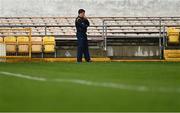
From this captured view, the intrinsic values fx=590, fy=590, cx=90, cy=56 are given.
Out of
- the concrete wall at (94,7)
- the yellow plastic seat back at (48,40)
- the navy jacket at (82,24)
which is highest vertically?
the concrete wall at (94,7)

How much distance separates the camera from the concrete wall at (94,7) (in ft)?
104

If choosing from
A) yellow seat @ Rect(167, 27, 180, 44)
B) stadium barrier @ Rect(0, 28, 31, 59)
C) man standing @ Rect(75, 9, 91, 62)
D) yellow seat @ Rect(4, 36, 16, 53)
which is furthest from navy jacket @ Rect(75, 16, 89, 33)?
yellow seat @ Rect(167, 27, 180, 44)

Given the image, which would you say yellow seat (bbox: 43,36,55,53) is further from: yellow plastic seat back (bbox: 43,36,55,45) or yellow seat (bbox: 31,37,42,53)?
yellow seat (bbox: 31,37,42,53)

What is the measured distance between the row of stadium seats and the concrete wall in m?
7.10

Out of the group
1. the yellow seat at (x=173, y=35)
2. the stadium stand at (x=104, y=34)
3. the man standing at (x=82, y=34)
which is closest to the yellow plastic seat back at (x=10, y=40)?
the stadium stand at (x=104, y=34)

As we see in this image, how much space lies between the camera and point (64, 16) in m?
31.4

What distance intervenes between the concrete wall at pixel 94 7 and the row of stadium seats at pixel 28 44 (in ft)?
23.3

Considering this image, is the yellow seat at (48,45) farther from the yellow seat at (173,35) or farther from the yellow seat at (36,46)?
the yellow seat at (173,35)

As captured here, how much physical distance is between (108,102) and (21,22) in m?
24.5

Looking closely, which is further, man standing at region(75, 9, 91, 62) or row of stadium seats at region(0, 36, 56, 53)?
row of stadium seats at region(0, 36, 56, 53)

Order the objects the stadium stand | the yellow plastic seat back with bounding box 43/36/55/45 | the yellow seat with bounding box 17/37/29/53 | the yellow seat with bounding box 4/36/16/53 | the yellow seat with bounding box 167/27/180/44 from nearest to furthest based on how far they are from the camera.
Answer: the yellow seat with bounding box 4/36/16/53
the yellow seat with bounding box 17/37/29/53
the stadium stand
the yellow plastic seat back with bounding box 43/36/55/45
the yellow seat with bounding box 167/27/180/44

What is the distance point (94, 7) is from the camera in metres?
32.0

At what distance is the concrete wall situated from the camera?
31.7 metres

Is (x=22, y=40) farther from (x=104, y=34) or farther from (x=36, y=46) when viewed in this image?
(x=104, y=34)
